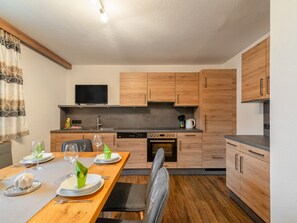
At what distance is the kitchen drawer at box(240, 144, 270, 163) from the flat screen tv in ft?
9.42

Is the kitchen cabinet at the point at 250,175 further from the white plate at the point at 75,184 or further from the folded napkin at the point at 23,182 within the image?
the folded napkin at the point at 23,182

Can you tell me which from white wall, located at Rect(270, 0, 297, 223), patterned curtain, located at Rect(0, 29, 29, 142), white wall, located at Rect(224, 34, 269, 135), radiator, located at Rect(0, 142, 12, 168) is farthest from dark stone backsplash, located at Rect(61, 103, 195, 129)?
white wall, located at Rect(270, 0, 297, 223)

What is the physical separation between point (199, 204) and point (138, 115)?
226 cm

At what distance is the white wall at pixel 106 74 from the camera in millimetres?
3955

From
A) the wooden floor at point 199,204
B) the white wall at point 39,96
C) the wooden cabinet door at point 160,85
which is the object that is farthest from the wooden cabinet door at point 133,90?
the wooden floor at point 199,204

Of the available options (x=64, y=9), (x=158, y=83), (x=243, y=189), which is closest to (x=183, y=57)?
(x=158, y=83)

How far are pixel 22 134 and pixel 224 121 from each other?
11.3 feet

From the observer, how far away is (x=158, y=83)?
3.62 m

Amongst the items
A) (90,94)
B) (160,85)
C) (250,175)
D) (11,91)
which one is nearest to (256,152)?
(250,175)

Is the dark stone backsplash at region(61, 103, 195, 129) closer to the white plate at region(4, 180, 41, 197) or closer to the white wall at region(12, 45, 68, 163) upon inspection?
the white wall at region(12, 45, 68, 163)

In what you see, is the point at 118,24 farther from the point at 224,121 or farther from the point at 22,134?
the point at 224,121

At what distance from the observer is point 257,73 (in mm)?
2094

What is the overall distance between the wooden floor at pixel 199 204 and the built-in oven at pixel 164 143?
0.44 meters

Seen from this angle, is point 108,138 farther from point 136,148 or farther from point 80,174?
point 80,174
